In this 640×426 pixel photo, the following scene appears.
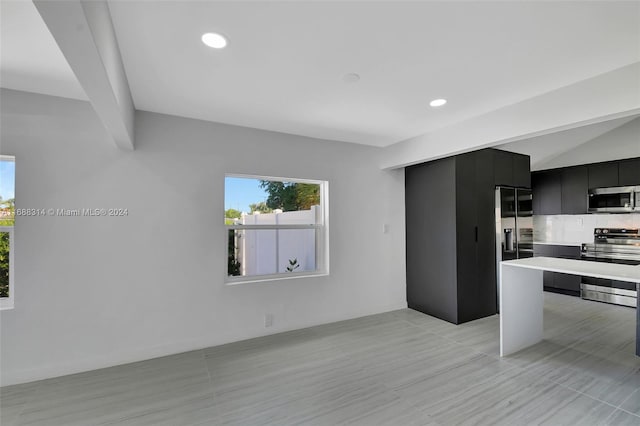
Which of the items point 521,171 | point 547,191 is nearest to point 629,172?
point 547,191

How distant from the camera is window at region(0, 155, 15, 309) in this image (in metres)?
2.52

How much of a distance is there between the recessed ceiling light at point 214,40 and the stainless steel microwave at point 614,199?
19.4 ft

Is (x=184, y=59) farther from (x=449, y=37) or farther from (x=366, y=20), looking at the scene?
(x=449, y=37)

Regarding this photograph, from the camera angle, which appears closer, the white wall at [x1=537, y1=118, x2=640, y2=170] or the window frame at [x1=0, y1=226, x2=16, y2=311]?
the window frame at [x1=0, y1=226, x2=16, y2=311]

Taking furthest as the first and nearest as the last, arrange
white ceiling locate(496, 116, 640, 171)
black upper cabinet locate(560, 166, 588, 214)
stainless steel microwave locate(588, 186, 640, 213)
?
1. black upper cabinet locate(560, 166, 588, 214)
2. white ceiling locate(496, 116, 640, 171)
3. stainless steel microwave locate(588, 186, 640, 213)

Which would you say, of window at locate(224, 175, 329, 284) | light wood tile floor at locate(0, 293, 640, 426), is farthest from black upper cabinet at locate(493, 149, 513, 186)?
window at locate(224, 175, 329, 284)

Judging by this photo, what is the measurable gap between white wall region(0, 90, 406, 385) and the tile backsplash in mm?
4672

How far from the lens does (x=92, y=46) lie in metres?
1.25

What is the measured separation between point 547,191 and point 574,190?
42 centimetres

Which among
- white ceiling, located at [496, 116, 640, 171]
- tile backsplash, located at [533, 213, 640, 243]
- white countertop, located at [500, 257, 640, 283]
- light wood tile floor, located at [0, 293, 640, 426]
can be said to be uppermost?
white ceiling, located at [496, 116, 640, 171]

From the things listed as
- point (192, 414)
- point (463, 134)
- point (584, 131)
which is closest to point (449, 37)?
point (463, 134)

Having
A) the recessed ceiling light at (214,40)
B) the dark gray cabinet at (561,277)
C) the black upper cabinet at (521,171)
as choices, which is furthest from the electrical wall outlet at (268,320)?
the dark gray cabinet at (561,277)

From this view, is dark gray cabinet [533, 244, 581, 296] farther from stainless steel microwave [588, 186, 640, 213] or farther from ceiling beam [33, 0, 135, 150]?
ceiling beam [33, 0, 135, 150]

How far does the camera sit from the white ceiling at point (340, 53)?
158 centimetres
